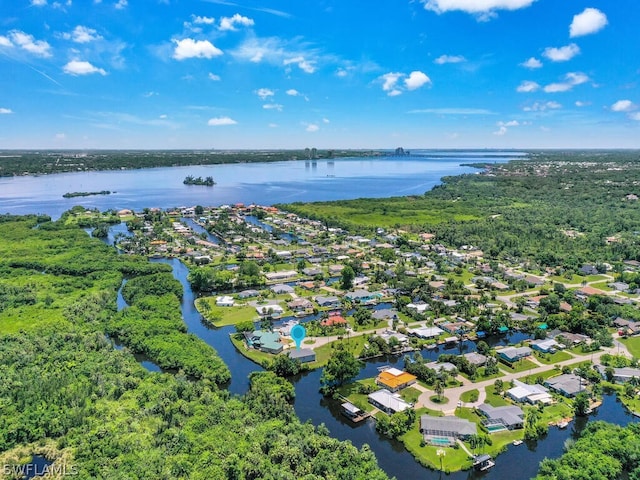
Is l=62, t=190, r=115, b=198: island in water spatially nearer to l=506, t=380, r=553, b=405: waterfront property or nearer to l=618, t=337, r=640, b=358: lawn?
l=506, t=380, r=553, b=405: waterfront property

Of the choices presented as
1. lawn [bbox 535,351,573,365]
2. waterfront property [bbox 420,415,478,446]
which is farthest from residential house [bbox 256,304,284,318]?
lawn [bbox 535,351,573,365]

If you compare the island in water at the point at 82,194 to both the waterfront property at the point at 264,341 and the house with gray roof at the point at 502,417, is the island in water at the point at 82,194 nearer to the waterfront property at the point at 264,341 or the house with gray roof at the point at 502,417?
the waterfront property at the point at 264,341

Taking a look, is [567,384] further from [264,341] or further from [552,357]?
[264,341]

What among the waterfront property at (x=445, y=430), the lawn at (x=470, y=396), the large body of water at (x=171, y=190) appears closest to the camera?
the waterfront property at (x=445, y=430)

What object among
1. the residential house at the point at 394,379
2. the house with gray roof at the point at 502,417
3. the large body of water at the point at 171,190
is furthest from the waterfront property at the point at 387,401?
the large body of water at the point at 171,190

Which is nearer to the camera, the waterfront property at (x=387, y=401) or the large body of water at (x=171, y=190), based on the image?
the waterfront property at (x=387, y=401)
